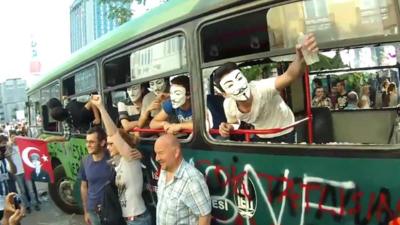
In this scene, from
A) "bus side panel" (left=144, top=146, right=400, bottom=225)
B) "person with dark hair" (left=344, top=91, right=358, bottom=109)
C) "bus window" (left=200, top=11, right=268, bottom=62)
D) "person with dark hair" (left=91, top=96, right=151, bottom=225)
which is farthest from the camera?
"person with dark hair" (left=91, top=96, right=151, bottom=225)

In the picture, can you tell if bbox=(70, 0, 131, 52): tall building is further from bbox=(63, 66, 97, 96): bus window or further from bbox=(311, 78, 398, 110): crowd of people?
bbox=(311, 78, 398, 110): crowd of people

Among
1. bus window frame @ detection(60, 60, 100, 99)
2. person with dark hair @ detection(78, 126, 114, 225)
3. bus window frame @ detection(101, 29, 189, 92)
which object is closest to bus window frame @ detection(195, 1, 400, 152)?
bus window frame @ detection(101, 29, 189, 92)

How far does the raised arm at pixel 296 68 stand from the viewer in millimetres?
2986

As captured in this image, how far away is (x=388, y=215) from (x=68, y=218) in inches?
262

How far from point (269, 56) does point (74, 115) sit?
4.11 metres

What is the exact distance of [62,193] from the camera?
343 inches

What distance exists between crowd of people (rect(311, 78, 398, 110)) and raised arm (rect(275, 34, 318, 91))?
0.63m

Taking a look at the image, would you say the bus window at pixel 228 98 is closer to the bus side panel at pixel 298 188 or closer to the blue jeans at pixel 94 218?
the bus side panel at pixel 298 188

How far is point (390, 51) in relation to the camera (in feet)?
11.3

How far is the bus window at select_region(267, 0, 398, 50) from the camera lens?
272 centimetres

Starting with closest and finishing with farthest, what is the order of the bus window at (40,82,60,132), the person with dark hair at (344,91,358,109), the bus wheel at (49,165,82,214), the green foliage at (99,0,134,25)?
the person with dark hair at (344,91,358,109)
the bus window at (40,82,60,132)
the bus wheel at (49,165,82,214)
the green foliage at (99,0,134,25)


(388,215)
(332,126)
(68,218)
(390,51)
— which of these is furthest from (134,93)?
(68,218)

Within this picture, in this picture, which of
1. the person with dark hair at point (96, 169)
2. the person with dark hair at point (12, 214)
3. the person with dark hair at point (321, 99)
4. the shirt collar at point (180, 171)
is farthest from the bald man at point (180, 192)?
the person with dark hair at point (96, 169)

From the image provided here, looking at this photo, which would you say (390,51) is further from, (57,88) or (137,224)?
(57,88)
